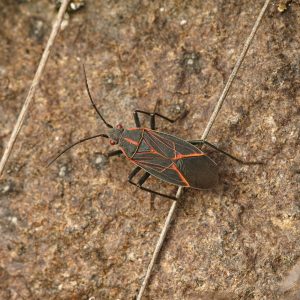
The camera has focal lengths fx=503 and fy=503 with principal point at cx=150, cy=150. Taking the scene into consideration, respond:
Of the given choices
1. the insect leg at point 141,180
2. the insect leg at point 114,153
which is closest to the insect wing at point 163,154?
the insect leg at point 141,180

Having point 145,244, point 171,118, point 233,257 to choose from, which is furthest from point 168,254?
point 171,118

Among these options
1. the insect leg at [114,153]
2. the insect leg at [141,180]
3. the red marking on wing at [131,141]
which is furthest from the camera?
the insect leg at [114,153]

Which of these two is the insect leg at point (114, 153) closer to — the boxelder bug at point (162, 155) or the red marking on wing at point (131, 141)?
the boxelder bug at point (162, 155)

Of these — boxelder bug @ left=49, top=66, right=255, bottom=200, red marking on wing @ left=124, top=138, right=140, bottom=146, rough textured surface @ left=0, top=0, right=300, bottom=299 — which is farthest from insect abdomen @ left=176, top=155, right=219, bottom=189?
red marking on wing @ left=124, top=138, right=140, bottom=146

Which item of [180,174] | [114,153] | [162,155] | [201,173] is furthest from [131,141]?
[201,173]

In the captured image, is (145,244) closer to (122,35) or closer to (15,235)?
(15,235)

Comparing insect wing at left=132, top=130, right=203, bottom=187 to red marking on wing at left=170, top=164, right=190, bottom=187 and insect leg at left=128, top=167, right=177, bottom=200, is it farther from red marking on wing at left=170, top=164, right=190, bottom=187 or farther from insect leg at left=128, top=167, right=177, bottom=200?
insect leg at left=128, top=167, right=177, bottom=200

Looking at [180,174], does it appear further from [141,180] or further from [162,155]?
[141,180]
